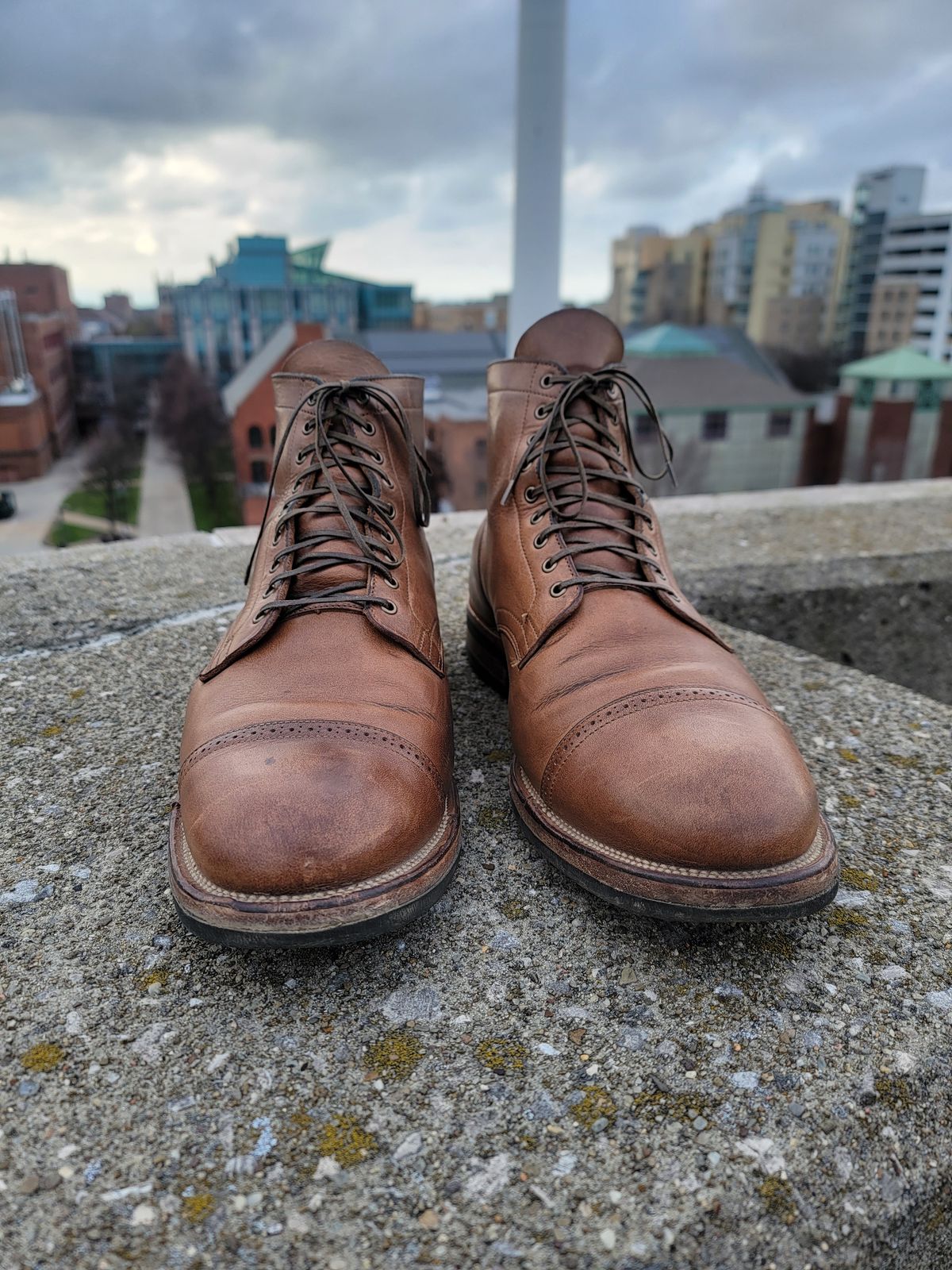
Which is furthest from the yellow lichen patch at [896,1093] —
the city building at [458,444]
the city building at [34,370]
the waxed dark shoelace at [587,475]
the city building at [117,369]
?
the city building at [117,369]

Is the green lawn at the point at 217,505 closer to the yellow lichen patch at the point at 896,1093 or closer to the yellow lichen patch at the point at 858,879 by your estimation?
the yellow lichen patch at the point at 858,879

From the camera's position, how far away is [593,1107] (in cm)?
67

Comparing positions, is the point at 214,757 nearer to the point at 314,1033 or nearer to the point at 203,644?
the point at 314,1033

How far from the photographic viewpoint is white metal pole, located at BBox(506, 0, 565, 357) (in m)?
2.94

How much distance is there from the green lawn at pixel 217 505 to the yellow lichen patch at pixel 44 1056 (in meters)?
13.0

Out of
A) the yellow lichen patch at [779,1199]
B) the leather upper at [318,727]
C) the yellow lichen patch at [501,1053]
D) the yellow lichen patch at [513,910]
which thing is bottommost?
the yellow lichen patch at [779,1199]

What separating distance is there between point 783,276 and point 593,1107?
82.8 feet

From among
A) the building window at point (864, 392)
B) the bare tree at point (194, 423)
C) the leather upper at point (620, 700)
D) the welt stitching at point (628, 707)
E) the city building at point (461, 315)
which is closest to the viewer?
the leather upper at point (620, 700)

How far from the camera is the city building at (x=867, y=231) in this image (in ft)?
75.3

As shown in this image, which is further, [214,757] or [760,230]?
[760,230]

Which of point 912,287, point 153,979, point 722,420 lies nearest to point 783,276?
point 912,287

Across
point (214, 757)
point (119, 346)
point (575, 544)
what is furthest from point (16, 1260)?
point (119, 346)

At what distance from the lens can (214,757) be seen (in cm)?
84

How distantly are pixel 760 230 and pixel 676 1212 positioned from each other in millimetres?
25154
